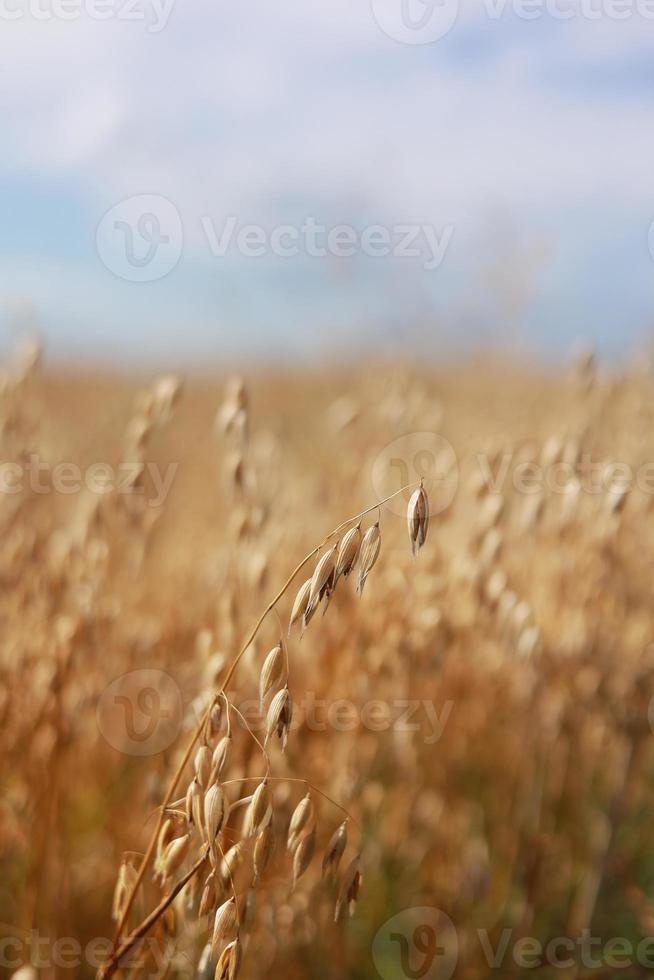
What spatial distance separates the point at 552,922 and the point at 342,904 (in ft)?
3.09

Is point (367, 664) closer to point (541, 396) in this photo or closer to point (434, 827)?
point (434, 827)

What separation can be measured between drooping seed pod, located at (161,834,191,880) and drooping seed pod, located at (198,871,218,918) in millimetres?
38

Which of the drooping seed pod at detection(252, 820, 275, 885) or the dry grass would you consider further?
the dry grass

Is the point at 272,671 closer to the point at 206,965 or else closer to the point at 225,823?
the point at 225,823

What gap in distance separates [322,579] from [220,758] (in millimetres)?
170

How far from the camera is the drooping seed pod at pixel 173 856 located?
28.3 inches

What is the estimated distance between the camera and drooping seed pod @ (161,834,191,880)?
72 cm

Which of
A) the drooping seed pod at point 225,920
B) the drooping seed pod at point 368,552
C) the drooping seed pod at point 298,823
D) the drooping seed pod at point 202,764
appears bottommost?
the drooping seed pod at point 225,920

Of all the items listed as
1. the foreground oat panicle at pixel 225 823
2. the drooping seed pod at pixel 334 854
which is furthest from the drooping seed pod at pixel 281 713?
the drooping seed pod at pixel 334 854

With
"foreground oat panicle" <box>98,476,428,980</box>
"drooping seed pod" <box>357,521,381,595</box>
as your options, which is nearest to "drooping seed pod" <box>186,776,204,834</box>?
"foreground oat panicle" <box>98,476,428,980</box>

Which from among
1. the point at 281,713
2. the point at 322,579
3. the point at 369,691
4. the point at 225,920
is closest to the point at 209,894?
the point at 225,920

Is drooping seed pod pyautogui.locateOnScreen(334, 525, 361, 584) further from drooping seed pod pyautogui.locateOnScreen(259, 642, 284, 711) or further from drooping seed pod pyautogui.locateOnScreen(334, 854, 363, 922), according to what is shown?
drooping seed pod pyautogui.locateOnScreen(334, 854, 363, 922)

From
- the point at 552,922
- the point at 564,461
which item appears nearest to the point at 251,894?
the point at 564,461

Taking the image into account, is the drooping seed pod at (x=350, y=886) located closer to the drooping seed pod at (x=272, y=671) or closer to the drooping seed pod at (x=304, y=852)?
the drooping seed pod at (x=304, y=852)
